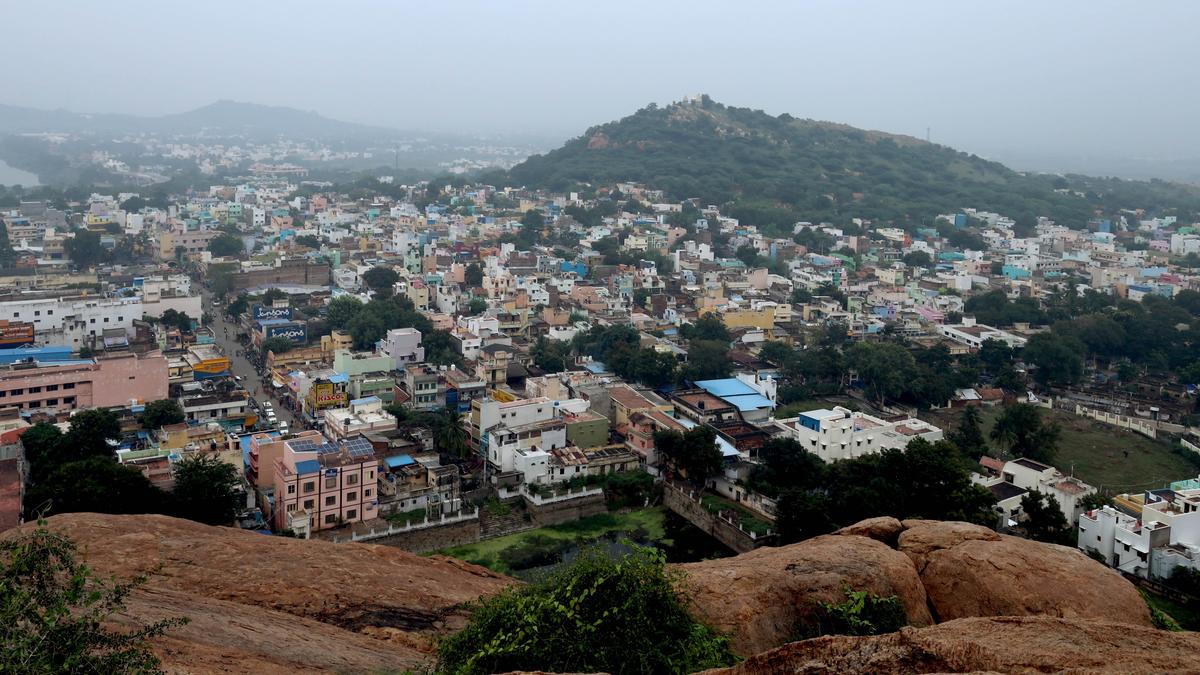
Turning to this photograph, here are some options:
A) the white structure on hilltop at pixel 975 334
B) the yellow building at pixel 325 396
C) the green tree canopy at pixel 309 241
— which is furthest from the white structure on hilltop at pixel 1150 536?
the green tree canopy at pixel 309 241

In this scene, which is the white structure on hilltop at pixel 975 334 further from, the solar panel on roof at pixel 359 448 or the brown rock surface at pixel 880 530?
the brown rock surface at pixel 880 530

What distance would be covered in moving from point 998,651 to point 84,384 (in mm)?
14428

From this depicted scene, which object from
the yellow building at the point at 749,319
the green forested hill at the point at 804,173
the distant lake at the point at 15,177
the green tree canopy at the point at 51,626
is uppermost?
the green forested hill at the point at 804,173

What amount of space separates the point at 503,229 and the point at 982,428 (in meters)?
24.1

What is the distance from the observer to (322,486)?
37.0 ft

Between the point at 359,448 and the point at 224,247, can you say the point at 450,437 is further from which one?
the point at 224,247

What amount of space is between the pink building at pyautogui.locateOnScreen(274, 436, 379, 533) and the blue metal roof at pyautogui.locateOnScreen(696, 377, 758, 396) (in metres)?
6.99

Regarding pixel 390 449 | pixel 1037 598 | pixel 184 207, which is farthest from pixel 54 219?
pixel 1037 598

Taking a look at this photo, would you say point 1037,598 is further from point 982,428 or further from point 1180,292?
point 1180,292

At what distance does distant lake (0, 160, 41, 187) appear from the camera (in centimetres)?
6070

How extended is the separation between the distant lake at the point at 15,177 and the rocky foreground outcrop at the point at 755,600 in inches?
2417

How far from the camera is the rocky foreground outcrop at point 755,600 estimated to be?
381cm

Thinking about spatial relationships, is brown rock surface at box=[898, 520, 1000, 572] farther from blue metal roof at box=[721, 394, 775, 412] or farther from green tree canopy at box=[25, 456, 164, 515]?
blue metal roof at box=[721, 394, 775, 412]

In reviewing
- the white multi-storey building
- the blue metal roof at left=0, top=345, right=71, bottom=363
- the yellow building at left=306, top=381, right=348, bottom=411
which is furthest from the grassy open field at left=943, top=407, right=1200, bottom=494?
the white multi-storey building
